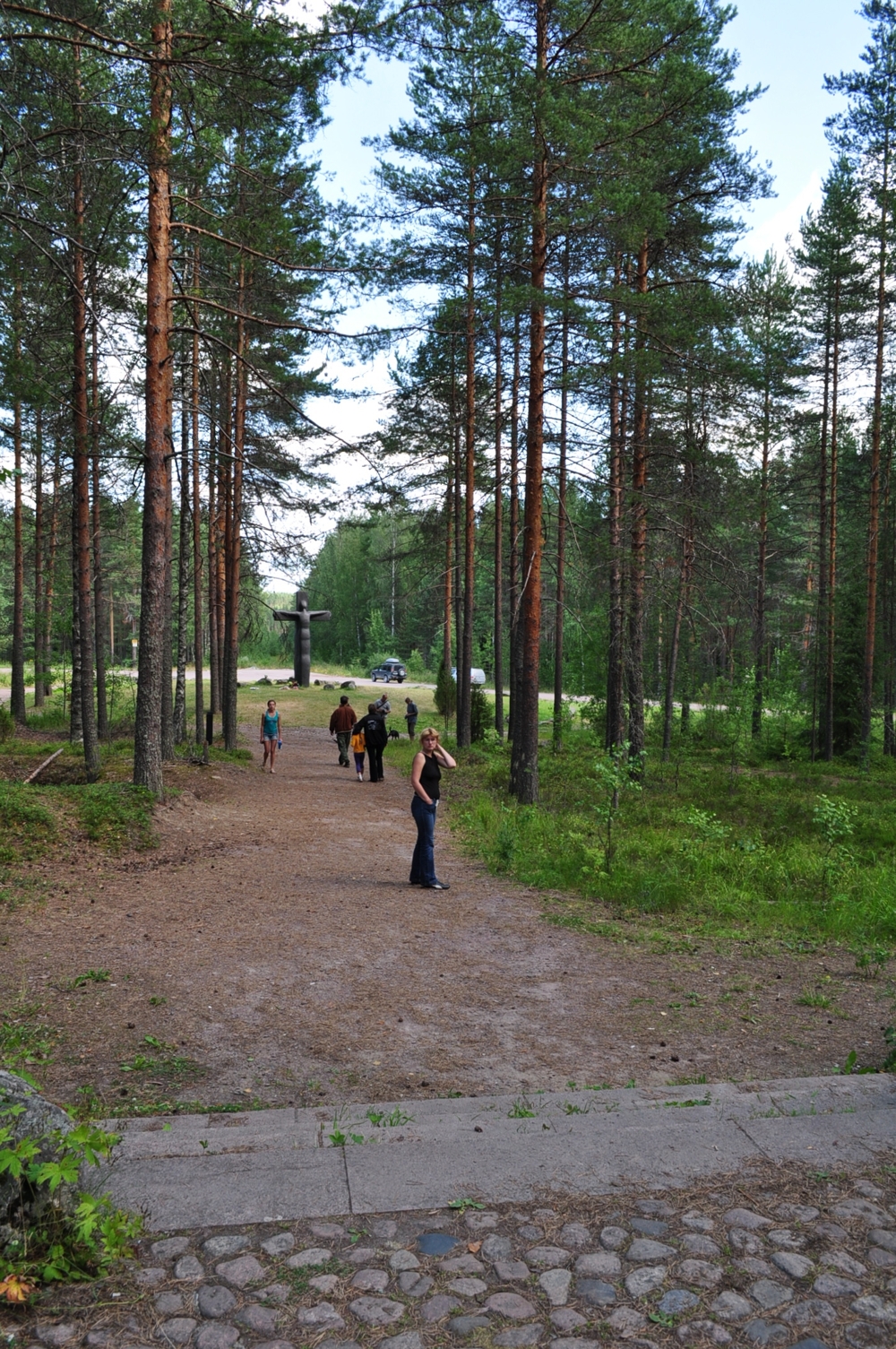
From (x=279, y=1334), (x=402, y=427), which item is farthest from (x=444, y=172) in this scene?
(x=279, y=1334)

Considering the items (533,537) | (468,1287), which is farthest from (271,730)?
(468,1287)

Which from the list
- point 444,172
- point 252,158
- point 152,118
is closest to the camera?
point 152,118

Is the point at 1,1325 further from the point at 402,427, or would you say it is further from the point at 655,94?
the point at 402,427

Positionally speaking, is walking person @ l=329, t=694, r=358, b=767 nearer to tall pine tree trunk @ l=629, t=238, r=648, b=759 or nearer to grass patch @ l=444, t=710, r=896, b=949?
grass patch @ l=444, t=710, r=896, b=949

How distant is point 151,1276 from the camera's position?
310cm

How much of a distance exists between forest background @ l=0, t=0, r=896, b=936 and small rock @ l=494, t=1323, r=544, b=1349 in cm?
547

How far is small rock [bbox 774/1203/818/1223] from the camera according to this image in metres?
3.51

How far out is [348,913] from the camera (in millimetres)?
8859

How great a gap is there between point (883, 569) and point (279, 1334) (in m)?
31.3

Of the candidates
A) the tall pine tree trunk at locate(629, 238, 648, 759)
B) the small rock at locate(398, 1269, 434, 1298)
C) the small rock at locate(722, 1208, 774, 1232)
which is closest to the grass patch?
the tall pine tree trunk at locate(629, 238, 648, 759)

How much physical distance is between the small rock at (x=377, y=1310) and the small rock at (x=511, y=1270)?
373mm

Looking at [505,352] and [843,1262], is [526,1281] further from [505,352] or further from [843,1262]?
[505,352]

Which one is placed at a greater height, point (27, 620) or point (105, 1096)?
point (27, 620)

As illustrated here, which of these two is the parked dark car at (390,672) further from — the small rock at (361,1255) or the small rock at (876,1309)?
the small rock at (876,1309)
